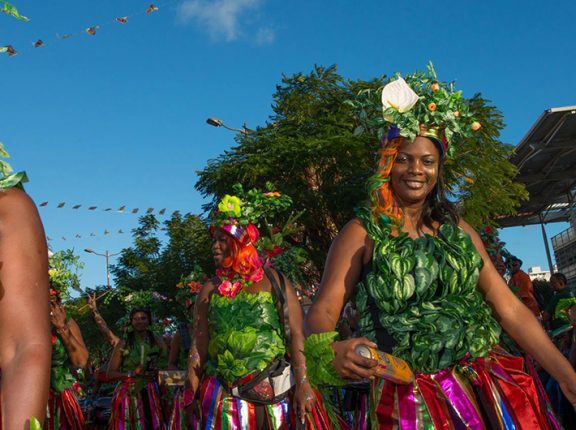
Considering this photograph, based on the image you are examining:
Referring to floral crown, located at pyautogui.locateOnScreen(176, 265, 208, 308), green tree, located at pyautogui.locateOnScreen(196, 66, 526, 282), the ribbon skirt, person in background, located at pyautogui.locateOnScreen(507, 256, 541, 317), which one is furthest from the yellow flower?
green tree, located at pyautogui.locateOnScreen(196, 66, 526, 282)

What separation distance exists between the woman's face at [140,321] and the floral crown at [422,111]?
20.1 feet

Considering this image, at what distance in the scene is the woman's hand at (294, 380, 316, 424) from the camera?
4.48 m

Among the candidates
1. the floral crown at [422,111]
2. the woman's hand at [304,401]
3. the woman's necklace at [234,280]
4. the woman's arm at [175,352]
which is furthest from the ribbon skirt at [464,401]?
the woman's arm at [175,352]

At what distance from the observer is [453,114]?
3510 mm

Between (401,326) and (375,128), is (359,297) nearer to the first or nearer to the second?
(401,326)

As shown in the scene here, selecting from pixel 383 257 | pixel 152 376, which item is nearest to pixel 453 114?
pixel 383 257

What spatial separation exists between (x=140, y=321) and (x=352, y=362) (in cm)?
719

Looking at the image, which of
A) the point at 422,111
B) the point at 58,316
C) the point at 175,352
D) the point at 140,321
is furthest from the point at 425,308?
the point at 140,321

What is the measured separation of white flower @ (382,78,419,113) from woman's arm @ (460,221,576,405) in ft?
2.03

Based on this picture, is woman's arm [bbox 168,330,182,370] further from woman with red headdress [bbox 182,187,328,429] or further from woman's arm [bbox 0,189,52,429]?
woman's arm [bbox 0,189,52,429]

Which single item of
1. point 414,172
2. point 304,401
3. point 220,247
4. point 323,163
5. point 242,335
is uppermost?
point 323,163

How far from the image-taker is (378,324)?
3086 mm

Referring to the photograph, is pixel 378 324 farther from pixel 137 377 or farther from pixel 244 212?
pixel 137 377

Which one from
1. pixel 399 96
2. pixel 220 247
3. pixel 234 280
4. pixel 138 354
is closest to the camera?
pixel 399 96
